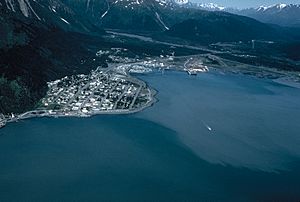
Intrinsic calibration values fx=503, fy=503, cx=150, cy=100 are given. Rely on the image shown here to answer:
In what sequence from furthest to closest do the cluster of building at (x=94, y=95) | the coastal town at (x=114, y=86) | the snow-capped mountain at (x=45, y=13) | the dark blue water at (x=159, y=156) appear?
the snow-capped mountain at (x=45, y=13)
the cluster of building at (x=94, y=95)
the coastal town at (x=114, y=86)
the dark blue water at (x=159, y=156)

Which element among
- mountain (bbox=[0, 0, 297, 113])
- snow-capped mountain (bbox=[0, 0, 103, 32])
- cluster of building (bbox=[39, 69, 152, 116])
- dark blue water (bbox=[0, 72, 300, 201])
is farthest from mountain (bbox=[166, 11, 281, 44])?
dark blue water (bbox=[0, 72, 300, 201])

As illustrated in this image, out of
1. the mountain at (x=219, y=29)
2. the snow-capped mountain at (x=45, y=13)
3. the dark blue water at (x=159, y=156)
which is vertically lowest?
the mountain at (x=219, y=29)

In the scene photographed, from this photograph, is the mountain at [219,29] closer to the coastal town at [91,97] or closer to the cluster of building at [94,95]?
the cluster of building at [94,95]

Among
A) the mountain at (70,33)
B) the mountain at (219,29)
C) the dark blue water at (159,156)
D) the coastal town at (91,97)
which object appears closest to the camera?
the dark blue water at (159,156)

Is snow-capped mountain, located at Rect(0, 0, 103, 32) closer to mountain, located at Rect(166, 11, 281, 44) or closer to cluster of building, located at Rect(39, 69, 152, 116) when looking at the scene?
cluster of building, located at Rect(39, 69, 152, 116)

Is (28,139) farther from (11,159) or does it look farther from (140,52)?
(140,52)

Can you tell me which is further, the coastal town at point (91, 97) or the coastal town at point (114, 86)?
the coastal town at point (114, 86)

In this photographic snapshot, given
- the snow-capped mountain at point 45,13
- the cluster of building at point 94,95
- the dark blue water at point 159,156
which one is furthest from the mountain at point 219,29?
the dark blue water at point 159,156

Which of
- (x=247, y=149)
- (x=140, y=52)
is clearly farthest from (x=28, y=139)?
(x=140, y=52)
